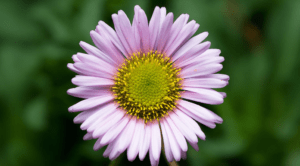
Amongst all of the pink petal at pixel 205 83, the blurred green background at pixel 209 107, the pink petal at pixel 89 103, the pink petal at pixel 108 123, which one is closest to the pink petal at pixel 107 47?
the pink petal at pixel 89 103

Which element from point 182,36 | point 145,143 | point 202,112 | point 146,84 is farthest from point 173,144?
point 182,36

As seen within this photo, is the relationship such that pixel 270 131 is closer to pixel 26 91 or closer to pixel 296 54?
pixel 296 54

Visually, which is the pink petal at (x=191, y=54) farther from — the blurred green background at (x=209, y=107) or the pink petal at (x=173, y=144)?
the blurred green background at (x=209, y=107)

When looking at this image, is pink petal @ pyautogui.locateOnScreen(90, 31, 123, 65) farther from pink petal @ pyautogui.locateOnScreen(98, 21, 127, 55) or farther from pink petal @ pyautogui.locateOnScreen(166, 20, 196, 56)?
pink petal @ pyautogui.locateOnScreen(166, 20, 196, 56)

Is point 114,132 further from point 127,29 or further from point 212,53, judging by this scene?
point 212,53

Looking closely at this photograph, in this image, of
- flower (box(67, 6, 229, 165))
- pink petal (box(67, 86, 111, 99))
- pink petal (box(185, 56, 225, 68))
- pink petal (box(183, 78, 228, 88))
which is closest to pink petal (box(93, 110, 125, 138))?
flower (box(67, 6, 229, 165))

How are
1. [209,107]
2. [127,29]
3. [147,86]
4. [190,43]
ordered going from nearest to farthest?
[127,29] → [190,43] → [147,86] → [209,107]
